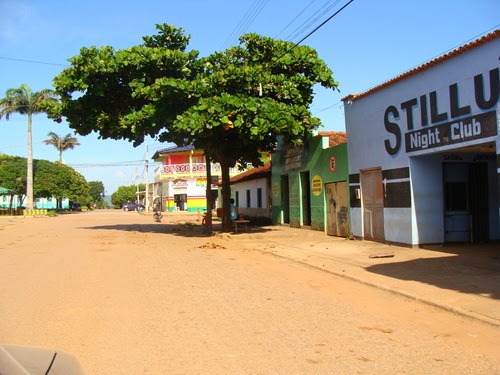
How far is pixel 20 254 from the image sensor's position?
15.2m

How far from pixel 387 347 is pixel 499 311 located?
87.9 inches

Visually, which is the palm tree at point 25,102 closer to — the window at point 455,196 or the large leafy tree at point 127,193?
the window at point 455,196

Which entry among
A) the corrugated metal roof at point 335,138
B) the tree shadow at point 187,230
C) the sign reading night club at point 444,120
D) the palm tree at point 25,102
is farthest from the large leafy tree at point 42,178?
the sign reading night club at point 444,120

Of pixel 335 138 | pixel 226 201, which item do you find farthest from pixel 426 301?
pixel 226 201

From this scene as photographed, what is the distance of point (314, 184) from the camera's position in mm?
20547

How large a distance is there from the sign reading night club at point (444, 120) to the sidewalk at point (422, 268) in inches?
113

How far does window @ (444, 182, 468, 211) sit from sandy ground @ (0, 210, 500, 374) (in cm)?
553

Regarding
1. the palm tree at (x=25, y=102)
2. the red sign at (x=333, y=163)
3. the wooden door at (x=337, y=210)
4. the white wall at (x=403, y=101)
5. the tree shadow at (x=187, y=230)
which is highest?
the palm tree at (x=25, y=102)

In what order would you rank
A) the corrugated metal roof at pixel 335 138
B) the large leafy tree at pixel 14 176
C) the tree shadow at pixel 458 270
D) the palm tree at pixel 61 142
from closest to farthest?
the tree shadow at pixel 458 270 → the corrugated metal roof at pixel 335 138 → the large leafy tree at pixel 14 176 → the palm tree at pixel 61 142

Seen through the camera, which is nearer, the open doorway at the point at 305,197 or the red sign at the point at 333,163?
the red sign at the point at 333,163

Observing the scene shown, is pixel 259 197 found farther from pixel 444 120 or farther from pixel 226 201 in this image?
pixel 444 120

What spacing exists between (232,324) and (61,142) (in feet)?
281

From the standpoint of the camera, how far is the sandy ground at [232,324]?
15.9 feet

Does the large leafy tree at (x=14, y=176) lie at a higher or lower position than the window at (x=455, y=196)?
higher
